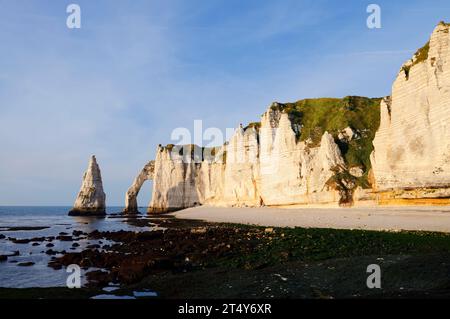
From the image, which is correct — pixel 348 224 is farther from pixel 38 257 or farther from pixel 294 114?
pixel 294 114

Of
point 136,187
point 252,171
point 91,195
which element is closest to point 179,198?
point 136,187

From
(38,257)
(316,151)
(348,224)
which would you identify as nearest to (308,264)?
(348,224)

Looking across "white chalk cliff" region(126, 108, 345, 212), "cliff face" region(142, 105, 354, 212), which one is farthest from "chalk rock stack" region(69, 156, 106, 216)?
"cliff face" region(142, 105, 354, 212)

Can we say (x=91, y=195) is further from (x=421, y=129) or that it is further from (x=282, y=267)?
(x=282, y=267)

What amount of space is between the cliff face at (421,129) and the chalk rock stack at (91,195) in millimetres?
66170

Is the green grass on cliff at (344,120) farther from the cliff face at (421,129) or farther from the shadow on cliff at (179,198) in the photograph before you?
the shadow on cliff at (179,198)

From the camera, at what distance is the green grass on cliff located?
4934cm

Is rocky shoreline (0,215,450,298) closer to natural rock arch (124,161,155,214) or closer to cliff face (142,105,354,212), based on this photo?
cliff face (142,105,354,212)

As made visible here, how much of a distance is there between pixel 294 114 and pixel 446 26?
105ft

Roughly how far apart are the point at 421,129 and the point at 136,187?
3091 inches

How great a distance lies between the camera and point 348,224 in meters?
29.2

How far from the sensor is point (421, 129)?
3416 cm

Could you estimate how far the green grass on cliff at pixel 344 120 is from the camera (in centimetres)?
4934

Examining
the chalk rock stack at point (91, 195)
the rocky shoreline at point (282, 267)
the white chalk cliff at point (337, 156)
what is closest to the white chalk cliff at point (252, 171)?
the white chalk cliff at point (337, 156)
